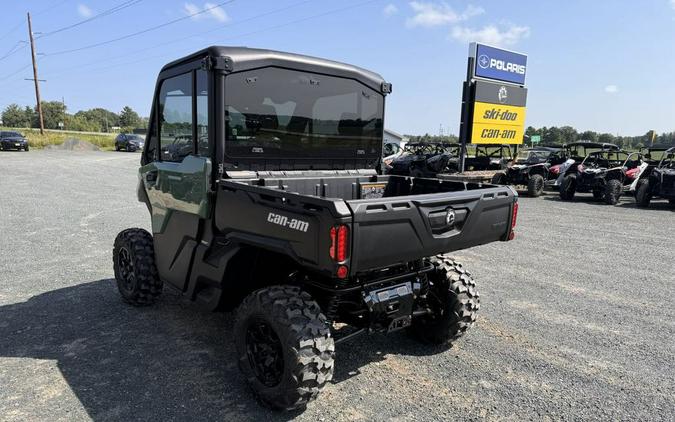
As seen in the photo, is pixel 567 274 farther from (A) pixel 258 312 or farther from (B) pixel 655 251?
(A) pixel 258 312

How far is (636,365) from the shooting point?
3678mm

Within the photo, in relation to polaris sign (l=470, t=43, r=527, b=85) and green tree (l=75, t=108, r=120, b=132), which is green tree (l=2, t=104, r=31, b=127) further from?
polaris sign (l=470, t=43, r=527, b=85)

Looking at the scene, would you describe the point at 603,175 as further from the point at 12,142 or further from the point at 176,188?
the point at 12,142

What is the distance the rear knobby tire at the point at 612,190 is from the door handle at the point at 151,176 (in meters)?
12.9

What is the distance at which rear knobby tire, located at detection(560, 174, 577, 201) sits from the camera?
46.6 ft

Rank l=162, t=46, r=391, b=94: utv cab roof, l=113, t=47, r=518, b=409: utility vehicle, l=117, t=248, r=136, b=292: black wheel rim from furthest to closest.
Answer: l=117, t=248, r=136, b=292: black wheel rim < l=162, t=46, r=391, b=94: utv cab roof < l=113, t=47, r=518, b=409: utility vehicle

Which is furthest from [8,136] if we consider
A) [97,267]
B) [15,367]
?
[15,367]

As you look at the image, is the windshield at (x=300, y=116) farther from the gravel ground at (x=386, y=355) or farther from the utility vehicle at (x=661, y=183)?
the utility vehicle at (x=661, y=183)

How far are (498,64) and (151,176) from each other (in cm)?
1592

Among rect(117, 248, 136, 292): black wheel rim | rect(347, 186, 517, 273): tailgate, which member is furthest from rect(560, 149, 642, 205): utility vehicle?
rect(117, 248, 136, 292): black wheel rim

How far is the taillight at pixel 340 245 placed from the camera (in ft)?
8.24

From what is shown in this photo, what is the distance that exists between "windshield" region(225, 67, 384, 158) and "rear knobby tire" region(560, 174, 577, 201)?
38.3 ft

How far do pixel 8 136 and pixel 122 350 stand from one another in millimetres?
36875

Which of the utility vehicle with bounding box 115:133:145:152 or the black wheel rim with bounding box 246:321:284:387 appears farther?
the utility vehicle with bounding box 115:133:145:152
